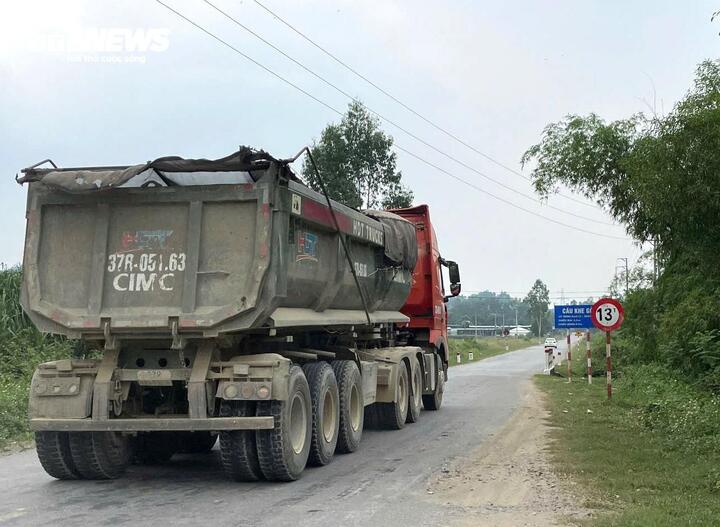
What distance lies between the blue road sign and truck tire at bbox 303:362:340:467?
16750mm

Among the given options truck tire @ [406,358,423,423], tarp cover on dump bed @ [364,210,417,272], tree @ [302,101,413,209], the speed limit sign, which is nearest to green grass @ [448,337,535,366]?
tree @ [302,101,413,209]

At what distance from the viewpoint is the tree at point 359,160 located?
28.5 meters

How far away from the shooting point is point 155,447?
970 centimetres

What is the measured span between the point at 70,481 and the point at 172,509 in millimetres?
2025

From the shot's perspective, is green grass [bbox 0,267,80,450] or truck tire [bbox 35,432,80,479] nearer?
truck tire [bbox 35,432,80,479]

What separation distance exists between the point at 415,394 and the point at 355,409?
3768mm

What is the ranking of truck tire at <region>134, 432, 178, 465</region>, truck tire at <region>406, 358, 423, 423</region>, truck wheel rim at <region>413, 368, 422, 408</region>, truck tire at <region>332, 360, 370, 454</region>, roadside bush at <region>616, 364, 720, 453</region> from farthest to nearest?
truck wheel rim at <region>413, 368, 422, 408</region>, truck tire at <region>406, 358, 423, 423</region>, roadside bush at <region>616, 364, 720, 453</region>, truck tire at <region>332, 360, 370, 454</region>, truck tire at <region>134, 432, 178, 465</region>

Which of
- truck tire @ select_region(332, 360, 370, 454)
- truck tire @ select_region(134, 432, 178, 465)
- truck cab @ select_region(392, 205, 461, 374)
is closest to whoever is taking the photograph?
truck tire @ select_region(134, 432, 178, 465)

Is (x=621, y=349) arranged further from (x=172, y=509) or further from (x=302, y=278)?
(x=172, y=509)

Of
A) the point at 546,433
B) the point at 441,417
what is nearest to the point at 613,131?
the point at 441,417

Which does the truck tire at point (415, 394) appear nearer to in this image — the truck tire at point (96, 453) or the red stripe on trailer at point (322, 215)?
the red stripe on trailer at point (322, 215)

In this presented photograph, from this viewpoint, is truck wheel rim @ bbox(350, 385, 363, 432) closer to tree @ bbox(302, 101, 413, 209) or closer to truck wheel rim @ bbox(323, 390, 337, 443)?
truck wheel rim @ bbox(323, 390, 337, 443)

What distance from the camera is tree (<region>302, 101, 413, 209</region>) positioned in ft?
93.4

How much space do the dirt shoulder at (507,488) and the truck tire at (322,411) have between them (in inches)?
55.7
